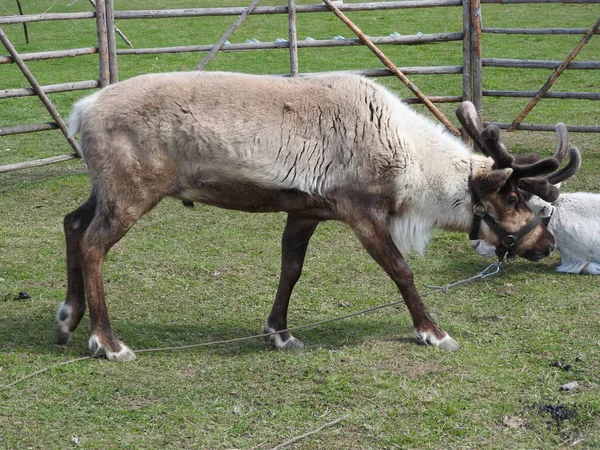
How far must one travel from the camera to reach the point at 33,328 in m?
6.39

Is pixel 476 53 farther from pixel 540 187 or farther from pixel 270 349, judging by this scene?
pixel 270 349

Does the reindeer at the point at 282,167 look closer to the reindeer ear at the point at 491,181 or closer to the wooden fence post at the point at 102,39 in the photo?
the reindeer ear at the point at 491,181

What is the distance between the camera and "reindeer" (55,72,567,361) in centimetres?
577

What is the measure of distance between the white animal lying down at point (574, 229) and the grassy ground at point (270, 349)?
0.50ft

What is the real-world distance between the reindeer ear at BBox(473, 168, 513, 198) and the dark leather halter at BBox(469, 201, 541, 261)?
90 mm

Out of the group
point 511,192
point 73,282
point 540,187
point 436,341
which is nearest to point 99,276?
point 73,282

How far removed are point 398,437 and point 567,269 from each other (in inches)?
129

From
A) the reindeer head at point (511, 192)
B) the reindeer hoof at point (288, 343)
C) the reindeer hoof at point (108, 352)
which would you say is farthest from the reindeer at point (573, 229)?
the reindeer hoof at point (108, 352)

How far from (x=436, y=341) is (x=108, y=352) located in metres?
2.07

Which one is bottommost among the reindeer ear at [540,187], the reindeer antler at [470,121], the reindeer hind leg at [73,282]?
the reindeer hind leg at [73,282]

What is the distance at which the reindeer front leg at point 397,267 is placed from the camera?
19.4 feet

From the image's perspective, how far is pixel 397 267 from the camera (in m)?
5.96

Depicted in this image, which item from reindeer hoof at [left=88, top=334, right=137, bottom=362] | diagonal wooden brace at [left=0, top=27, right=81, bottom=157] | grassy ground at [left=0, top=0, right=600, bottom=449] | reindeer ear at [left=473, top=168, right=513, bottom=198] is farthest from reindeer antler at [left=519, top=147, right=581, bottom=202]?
diagonal wooden brace at [left=0, top=27, right=81, bottom=157]

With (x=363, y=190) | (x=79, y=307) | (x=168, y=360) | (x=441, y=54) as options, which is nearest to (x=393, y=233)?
(x=363, y=190)
